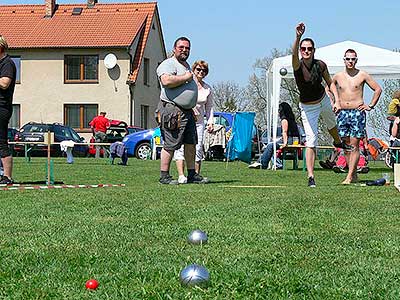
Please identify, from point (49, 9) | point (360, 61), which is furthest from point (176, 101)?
point (49, 9)

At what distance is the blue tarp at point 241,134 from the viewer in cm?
2286

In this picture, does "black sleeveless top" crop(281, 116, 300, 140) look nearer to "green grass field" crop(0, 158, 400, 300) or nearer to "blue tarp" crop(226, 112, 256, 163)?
"blue tarp" crop(226, 112, 256, 163)

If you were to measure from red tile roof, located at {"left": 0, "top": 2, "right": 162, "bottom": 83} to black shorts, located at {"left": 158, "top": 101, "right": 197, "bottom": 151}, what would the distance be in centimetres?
3213

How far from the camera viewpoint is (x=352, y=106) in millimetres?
11109

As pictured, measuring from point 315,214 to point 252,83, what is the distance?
5445 cm

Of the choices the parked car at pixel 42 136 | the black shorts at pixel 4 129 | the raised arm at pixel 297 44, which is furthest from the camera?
the parked car at pixel 42 136

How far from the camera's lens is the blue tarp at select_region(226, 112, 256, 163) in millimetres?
22859

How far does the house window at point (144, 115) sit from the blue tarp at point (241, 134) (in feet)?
71.0

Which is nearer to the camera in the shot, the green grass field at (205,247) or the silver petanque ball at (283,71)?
the green grass field at (205,247)

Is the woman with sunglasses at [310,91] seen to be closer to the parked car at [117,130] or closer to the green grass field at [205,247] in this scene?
the green grass field at [205,247]

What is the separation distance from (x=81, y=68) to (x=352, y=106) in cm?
3350

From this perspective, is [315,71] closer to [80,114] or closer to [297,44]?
[297,44]

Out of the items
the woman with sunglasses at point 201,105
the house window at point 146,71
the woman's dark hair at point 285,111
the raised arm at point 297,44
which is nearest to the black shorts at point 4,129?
the woman with sunglasses at point 201,105

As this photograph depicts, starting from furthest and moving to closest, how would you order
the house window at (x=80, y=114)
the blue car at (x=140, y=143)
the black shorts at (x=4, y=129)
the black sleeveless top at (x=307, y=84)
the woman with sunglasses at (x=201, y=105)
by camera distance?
the house window at (x=80, y=114), the blue car at (x=140, y=143), the woman with sunglasses at (x=201, y=105), the black sleeveless top at (x=307, y=84), the black shorts at (x=4, y=129)
